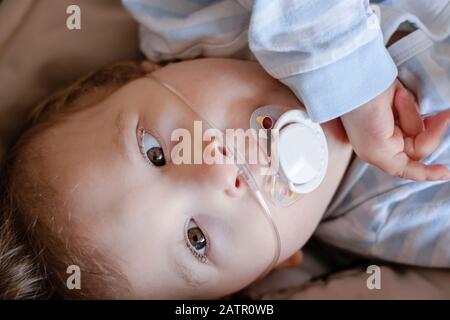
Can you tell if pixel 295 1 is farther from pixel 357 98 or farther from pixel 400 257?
pixel 400 257

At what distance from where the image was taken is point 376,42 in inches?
32.9

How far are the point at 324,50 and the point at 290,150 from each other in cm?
15

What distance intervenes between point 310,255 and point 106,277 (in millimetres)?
418

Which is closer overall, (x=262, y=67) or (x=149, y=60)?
(x=262, y=67)

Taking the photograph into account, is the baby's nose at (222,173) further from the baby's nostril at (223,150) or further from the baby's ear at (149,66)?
the baby's ear at (149,66)

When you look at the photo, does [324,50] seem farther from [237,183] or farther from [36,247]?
[36,247]

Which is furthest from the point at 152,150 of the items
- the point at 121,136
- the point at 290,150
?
the point at 290,150

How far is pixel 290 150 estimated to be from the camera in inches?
34.6

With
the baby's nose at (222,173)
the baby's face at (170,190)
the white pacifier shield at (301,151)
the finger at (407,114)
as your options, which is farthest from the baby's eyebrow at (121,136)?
the finger at (407,114)

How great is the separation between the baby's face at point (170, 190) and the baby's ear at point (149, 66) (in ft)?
0.34

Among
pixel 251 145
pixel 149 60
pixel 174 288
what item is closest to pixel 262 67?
pixel 251 145

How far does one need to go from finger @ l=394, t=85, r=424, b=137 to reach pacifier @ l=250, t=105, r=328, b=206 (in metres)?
0.11

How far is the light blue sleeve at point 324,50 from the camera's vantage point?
2.66ft

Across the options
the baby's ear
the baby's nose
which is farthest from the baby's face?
the baby's ear
